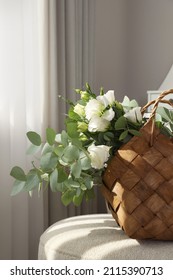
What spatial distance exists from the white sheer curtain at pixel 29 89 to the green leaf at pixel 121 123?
1.03 m

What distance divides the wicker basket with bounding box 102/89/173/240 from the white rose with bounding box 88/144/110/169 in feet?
0.13

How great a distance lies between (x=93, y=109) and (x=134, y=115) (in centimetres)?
10

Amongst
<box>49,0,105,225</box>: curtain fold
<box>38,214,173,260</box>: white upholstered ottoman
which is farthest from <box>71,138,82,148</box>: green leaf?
<box>49,0,105,225</box>: curtain fold

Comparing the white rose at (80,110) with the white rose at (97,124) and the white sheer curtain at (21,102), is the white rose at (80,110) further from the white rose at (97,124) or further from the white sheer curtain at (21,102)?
the white sheer curtain at (21,102)

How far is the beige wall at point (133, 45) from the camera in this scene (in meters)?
2.75

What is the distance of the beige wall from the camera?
275 centimetres

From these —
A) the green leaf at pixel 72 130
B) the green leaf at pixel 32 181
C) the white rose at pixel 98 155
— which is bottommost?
the green leaf at pixel 32 181

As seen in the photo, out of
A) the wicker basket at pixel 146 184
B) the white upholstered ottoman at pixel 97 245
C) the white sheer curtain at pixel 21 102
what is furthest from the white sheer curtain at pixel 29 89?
the wicker basket at pixel 146 184

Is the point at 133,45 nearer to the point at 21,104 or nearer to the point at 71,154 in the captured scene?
the point at 21,104

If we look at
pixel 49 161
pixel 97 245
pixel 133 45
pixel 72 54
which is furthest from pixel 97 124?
pixel 133 45

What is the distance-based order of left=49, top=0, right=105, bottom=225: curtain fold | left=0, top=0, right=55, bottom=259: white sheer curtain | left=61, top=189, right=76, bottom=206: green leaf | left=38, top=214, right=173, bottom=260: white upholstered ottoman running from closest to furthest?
left=38, top=214, right=173, bottom=260: white upholstered ottoman, left=61, top=189, right=76, bottom=206: green leaf, left=0, top=0, right=55, bottom=259: white sheer curtain, left=49, top=0, right=105, bottom=225: curtain fold

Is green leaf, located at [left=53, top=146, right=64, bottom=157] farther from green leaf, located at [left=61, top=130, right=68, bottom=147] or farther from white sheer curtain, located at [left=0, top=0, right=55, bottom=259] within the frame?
white sheer curtain, located at [left=0, top=0, right=55, bottom=259]

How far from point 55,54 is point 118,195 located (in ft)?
4.14

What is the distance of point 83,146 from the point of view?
1.01 metres
